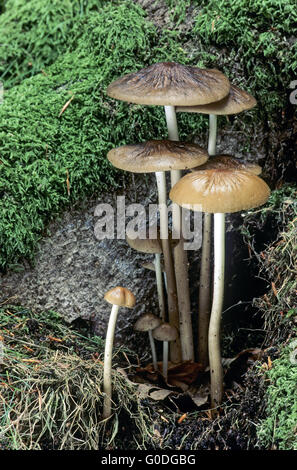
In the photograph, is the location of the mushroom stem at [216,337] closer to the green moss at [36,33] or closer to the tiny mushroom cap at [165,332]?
the tiny mushroom cap at [165,332]

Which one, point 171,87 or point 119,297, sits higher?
point 171,87

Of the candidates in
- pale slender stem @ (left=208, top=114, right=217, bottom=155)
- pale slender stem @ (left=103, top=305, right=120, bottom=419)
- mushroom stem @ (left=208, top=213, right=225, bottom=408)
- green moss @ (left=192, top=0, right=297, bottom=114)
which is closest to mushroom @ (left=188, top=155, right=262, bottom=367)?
mushroom stem @ (left=208, top=213, right=225, bottom=408)

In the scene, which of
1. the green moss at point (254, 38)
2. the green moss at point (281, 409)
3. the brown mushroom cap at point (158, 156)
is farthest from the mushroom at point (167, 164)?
the green moss at point (254, 38)

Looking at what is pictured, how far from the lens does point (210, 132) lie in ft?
9.42

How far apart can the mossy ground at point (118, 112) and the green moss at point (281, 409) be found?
32 centimetres

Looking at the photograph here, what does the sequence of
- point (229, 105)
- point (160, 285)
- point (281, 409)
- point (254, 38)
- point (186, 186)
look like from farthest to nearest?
point (254, 38) < point (160, 285) < point (229, 105) < point (186, 186) < point (281, 409)

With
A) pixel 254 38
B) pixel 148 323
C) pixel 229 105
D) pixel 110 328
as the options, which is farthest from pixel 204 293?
pixel 254 38

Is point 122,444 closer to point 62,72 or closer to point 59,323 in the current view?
point 59,323

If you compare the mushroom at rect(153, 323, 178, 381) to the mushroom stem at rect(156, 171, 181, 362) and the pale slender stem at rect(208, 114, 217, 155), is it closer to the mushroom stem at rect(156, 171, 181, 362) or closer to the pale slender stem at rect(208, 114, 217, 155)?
the mushroom stem at rect(156, 171, 181, 362)

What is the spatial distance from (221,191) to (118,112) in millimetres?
1060

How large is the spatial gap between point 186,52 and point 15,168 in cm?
123

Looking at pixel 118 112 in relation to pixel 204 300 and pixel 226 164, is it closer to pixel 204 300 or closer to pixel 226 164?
pixel 226 164

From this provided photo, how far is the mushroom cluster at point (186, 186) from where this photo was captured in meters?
2.29

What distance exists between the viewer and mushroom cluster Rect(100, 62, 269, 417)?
7.50 feet
